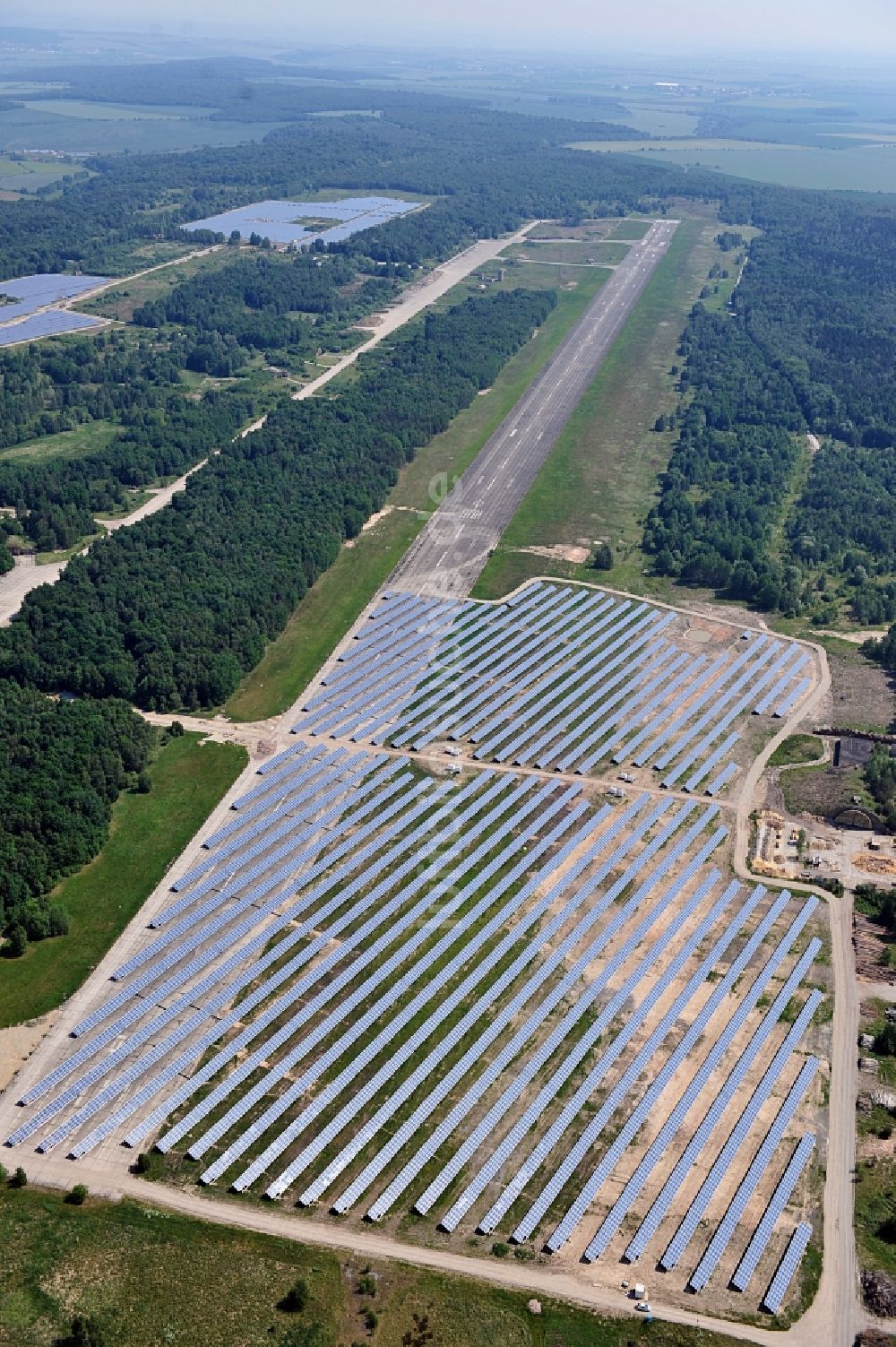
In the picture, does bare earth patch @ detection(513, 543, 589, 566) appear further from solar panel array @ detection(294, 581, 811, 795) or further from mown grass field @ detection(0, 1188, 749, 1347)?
mown grass field @ detection(0, 1188, 749, 1347)

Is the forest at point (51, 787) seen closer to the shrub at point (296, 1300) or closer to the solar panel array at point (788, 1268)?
the shrub at point (296, 1300)

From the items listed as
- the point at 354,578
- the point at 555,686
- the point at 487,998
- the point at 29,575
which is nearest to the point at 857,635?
the point at 555,686

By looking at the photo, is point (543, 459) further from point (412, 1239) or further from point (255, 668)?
point (412, 1239)

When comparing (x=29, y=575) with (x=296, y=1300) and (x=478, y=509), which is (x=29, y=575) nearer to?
(x=478, y=509)

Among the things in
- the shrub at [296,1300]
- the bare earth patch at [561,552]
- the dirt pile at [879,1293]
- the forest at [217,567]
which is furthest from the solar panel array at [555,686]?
the shrub at [296,1300]

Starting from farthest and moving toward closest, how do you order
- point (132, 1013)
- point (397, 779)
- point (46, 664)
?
1. point (46, 664)
2. point (397, 779)
3. point (132, 1013)

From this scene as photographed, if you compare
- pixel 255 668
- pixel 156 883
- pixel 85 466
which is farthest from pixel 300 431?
pixel 156 883
